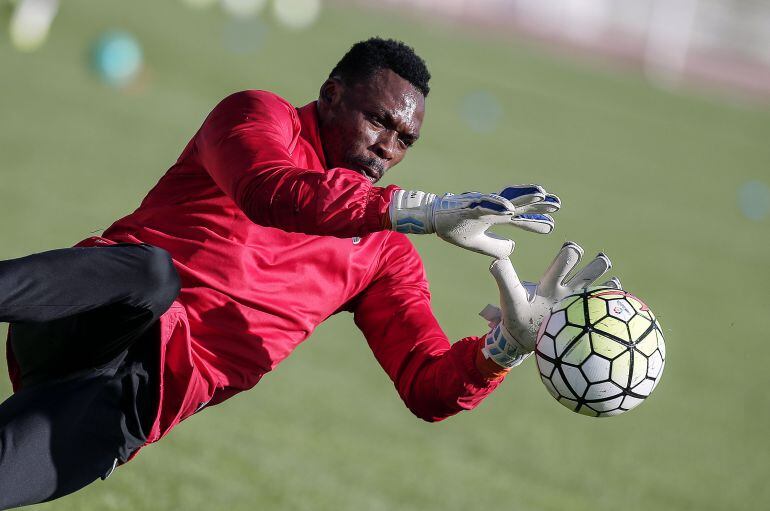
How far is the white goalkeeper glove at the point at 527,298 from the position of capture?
12.5 ft

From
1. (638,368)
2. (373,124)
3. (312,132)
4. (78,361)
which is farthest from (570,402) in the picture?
(78,361)

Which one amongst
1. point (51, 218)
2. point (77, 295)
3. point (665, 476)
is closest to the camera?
point (77, 295)

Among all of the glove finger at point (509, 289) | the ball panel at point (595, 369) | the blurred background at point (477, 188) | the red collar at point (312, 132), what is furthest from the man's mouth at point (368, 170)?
the blurred background at point (477, 188)

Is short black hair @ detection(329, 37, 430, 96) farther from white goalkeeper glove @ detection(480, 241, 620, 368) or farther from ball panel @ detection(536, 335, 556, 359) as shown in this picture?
ball panel @ detection(536, 335, 556, 359)

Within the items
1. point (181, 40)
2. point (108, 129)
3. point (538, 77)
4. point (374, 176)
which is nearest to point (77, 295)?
point (374, 176)

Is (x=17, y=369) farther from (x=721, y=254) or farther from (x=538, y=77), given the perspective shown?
(x=538, y=77)

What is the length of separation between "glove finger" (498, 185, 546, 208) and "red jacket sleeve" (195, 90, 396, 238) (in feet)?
1.20

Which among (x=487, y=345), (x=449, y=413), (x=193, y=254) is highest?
(x=193, y=254)

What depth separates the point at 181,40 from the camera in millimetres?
21016

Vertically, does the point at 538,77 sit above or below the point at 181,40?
below

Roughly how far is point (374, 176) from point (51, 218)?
771 centimetres

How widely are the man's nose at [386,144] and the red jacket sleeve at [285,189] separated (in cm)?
51

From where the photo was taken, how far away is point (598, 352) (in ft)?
12.6

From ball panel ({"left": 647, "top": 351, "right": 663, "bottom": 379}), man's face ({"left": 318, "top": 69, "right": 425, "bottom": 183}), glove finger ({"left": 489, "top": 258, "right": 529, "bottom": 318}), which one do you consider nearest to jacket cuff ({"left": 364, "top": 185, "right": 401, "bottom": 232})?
glove finger ({"left": 489, "top": 258, "right": 529, "bottom": 318})
